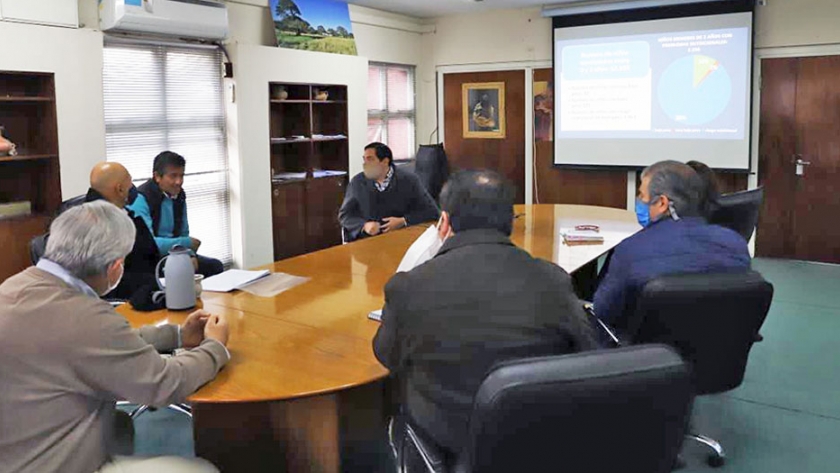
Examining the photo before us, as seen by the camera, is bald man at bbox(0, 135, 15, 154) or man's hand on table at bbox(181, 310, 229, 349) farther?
bald man at bbox(0, 135, 15, 154)

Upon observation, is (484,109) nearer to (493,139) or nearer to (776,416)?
(493,139)

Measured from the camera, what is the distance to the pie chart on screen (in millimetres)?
6785

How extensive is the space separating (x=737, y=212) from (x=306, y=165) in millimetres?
4125

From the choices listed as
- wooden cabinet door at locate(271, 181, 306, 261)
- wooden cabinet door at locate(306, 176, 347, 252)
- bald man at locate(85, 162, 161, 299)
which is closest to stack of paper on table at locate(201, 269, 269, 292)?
bald man at locate(85, 162, 161, 299)

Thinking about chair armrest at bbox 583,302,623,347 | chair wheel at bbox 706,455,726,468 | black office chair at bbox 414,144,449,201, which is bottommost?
chair wheel at bbox 706,455,726,468

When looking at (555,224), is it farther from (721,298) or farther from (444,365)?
(444,365)

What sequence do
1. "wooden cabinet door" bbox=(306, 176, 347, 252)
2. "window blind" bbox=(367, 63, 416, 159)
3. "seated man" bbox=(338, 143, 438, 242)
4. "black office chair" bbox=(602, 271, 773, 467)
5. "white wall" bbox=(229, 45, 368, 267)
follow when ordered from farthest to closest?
"window blind" bbox=(367, 63, 416, 159) → "wooden cabinet door" bbox=(306, 176, 347, 252) → "white wall" bbox=(229, 45, 368, 267) → "seated man" bbox=(338, 143, 438, 242) → "black office chair" bbox=(602, 271, 773, 467)

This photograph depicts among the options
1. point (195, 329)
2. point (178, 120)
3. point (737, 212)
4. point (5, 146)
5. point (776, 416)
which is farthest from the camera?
point (178, 120)

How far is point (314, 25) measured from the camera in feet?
22.4

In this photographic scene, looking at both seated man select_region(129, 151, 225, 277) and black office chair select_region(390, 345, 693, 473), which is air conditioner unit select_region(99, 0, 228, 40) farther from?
black office chair select_region(390, 345, 693, 473)

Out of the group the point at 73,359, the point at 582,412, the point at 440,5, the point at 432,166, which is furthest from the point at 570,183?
the point at 73,359

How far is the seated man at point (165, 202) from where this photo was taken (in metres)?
4.18

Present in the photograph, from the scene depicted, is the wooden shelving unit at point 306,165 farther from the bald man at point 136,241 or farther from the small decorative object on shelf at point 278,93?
the bald man at point 136,241

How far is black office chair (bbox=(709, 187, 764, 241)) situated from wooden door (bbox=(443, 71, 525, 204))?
142 inches
